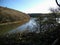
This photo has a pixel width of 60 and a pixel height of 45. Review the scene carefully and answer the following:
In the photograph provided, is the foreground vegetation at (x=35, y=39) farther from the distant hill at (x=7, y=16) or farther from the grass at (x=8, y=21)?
the distant hill at (x=7, y=16)

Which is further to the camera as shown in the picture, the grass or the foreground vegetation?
the grass

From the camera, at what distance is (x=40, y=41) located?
7422 millimetres

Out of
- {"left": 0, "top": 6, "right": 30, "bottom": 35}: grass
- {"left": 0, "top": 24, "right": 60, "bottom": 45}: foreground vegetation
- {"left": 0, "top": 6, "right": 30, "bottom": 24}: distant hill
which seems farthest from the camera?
{"left": 0, "top": 6, "right": 30, "bottom": 24}: distant hill

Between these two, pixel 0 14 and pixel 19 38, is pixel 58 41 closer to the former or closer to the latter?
pixel 19 38

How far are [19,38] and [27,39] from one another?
16.0 inches

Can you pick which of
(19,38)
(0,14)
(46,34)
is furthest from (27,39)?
(0,14)

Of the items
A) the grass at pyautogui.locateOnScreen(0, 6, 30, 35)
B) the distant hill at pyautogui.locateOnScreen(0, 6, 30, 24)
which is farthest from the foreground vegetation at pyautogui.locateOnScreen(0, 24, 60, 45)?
the distant hill at pyautogui.locateOnScreen(0, 6, 30, 24)

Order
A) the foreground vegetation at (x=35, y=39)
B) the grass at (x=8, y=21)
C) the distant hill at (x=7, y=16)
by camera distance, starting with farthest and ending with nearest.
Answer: the distant hill at (x=7, y=16)
the grass at (x=8, y=21)
the foreground vegetation at (x=35, y=39)

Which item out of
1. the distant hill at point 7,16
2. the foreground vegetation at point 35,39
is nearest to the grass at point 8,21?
the distant hill at point 7,16

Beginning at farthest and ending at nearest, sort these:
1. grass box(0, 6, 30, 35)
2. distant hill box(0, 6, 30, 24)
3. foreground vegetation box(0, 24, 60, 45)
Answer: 1. distant hill box(0, 6, 30, 24)
2. grass box(0, 6, 30, 35)
3. foreground vegetation box(0, 24, 60, 45)

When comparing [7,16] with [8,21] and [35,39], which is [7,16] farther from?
[35,39]

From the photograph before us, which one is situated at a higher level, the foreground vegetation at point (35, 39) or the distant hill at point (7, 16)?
the distant hill at point (7, 16)

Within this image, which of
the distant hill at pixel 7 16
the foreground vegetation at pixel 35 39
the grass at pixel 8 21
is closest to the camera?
the foreground vegetation at pixel 35 39

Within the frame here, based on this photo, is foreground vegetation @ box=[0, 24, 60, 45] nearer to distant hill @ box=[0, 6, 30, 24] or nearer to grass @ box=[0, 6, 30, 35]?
grass @ box=[0, 6, 30, 35]
